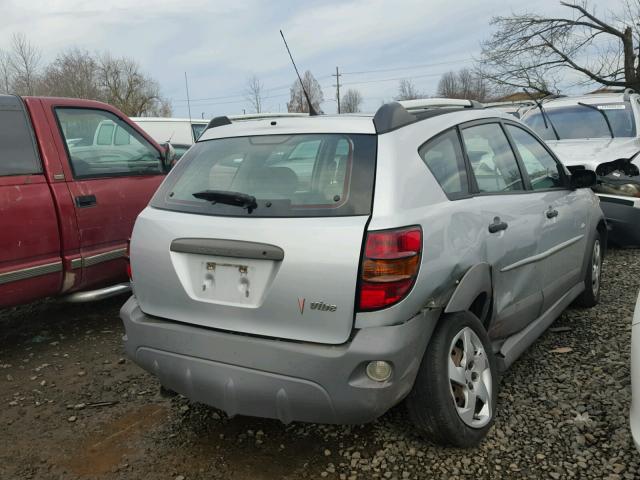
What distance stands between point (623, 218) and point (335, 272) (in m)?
4.78

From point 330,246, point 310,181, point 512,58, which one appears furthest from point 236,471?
point 512,58

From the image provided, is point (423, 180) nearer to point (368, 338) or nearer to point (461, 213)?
point (461, 213)

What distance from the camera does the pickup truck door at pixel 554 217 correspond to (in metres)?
3.35

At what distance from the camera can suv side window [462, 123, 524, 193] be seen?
2877 mm

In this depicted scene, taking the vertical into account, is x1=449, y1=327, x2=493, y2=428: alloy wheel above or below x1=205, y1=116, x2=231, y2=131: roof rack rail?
below

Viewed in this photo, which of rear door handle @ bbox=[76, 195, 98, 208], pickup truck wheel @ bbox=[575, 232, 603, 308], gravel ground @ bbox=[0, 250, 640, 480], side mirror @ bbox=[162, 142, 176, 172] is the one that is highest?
side mirror @ bbox=[162, 142, 176, 172]

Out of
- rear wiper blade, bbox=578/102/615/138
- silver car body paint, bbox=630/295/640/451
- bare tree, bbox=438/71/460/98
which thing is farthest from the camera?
bare tree, bbox=438/71/460/98

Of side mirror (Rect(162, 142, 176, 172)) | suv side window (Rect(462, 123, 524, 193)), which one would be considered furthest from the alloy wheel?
side mirror (Rect(162, 142, 176, 172))

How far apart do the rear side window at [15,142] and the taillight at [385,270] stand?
2.86m

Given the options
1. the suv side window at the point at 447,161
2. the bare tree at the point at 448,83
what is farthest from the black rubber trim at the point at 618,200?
the bare tree at the point at 448,83

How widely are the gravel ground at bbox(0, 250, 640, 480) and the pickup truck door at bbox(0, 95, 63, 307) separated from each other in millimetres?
585

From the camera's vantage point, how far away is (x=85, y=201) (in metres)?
4.02

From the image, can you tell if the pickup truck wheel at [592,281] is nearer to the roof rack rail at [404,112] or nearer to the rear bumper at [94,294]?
the roof rack rail at [404,112]

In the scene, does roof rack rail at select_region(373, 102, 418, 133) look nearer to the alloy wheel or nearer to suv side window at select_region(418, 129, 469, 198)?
suv side window at select_region(418, 129, 469, 198)
